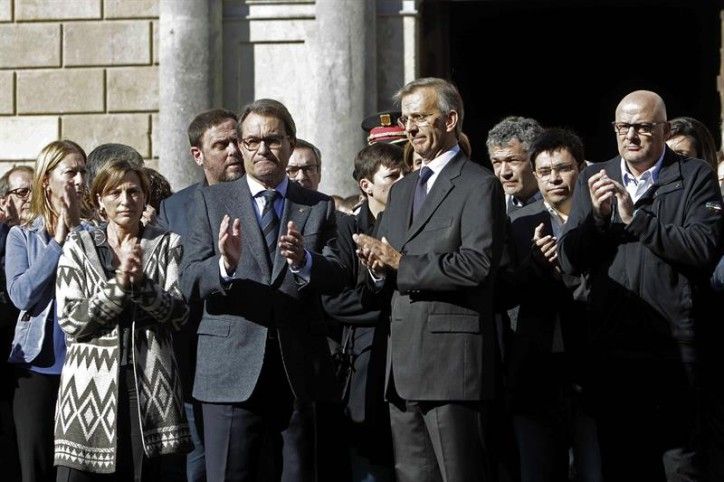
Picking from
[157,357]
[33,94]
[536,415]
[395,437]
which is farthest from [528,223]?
[33,94]

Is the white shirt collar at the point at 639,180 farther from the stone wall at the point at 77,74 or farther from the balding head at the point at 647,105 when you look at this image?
the stone wall at the point at 77,74

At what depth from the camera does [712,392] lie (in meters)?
6.75

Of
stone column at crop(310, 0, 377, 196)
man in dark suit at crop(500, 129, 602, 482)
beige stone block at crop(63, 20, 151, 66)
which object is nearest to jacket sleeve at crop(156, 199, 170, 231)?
man in dark suit at crop(500, 129, 602, 482)

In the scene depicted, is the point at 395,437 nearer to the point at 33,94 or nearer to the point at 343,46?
the point at 343,46

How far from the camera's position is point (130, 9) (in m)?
12.1

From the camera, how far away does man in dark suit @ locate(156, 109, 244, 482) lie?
736 cm

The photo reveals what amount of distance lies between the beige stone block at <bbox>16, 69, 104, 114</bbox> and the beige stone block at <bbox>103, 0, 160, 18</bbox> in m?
0.51

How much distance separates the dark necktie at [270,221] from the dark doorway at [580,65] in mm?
8038

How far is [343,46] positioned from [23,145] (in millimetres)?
2744

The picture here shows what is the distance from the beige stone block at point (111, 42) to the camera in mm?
12141

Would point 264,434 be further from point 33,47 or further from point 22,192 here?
point 33,47

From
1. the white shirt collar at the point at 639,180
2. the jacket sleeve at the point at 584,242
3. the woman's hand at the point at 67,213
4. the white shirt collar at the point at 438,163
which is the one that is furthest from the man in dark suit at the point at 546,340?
the woman's hand at the point at 67,213

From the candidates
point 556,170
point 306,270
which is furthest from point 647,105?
point 306,270

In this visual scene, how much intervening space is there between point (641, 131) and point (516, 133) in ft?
3.02
